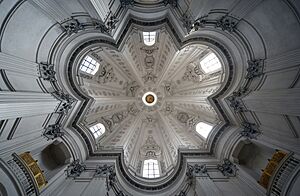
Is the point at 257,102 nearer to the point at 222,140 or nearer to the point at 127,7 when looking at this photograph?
the point at 222,140

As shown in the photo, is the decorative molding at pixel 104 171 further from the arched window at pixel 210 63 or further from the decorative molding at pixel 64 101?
the arched window at pixel 210 63

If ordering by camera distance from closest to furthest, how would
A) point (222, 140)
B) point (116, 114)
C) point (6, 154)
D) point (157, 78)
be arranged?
point (6, 154), point (222, 140), point (116, 114), point (157, 78)

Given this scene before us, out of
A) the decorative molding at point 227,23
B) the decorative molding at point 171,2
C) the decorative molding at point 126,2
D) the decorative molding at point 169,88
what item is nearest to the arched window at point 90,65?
the decorative molding at point 126,2

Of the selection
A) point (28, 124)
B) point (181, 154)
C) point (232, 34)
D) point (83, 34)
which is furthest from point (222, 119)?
point (28, 124)

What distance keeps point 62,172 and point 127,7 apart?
12526mm

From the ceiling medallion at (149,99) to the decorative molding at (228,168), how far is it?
1655cm

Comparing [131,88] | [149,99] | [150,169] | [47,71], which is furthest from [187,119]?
[47,71]

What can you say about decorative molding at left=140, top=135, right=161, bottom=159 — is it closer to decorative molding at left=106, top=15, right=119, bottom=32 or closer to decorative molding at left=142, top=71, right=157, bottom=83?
decorative molding at left=142, top=71, right=157, bottom=83

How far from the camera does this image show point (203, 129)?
2042 centimetres

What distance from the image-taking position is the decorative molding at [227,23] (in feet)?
36.5

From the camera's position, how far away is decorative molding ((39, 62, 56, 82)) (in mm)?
10703

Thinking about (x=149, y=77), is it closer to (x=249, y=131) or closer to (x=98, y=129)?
(x=98, y=129)

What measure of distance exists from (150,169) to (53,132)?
484 inches

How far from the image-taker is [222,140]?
15281mm
